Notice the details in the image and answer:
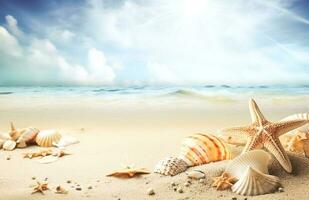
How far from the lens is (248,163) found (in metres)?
2.44

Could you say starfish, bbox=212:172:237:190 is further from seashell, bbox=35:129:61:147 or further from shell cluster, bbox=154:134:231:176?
seashell, bbox=35:129:61:147

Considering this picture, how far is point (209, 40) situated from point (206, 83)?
1.55 meters

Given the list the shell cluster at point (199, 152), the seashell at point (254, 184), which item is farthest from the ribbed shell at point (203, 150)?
the seashell at point (254, 184)

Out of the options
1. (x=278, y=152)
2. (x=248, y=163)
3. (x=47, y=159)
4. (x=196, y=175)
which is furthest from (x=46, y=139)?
(x=278, y=152)

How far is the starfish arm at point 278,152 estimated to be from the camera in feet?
8.14

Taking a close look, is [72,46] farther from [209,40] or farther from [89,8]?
Result: [209,40]

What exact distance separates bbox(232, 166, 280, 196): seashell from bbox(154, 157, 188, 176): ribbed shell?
19.3 inches

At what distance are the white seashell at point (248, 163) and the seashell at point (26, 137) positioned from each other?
2375mm

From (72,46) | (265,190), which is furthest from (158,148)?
(72,46)

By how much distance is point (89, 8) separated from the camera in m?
10.5

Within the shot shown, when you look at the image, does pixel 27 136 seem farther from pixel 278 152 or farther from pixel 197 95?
pixel 197 95

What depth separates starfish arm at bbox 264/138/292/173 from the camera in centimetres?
248

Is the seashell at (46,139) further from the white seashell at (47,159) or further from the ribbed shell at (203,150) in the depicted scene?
the ribbed shell at (203,150)

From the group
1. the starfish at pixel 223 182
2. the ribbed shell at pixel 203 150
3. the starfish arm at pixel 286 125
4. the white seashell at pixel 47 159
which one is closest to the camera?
the starfish at pixel 223 182
